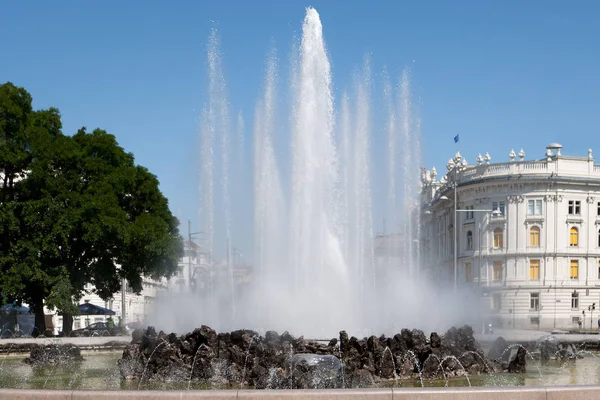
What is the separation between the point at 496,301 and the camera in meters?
88.7

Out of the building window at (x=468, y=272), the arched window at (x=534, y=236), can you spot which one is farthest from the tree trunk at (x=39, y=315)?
the building window at (x=468, y=272)

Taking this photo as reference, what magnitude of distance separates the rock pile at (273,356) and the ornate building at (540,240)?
204 feet

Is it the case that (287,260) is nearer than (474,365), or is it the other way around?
(474,365)

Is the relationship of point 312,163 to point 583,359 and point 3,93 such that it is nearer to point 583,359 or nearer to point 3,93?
point 583,359

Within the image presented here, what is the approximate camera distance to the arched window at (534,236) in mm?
87250

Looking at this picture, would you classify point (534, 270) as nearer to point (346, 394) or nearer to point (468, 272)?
point (468, 272)

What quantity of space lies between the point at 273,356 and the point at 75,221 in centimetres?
2301

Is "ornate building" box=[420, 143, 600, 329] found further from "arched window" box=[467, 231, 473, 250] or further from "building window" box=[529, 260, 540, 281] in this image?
"arched window" box=[467, 231, 473, 250]

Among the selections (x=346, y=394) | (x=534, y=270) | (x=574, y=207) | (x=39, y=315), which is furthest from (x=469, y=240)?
(x=346, y=394)

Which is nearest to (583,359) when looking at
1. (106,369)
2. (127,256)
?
(106,369)

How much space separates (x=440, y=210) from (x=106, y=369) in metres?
80.3

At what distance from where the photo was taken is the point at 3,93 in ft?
142

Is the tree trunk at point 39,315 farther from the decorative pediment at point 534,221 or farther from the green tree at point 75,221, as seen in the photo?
the decorative pediment at point 534,221

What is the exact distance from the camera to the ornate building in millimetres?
85688
